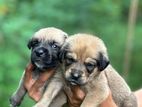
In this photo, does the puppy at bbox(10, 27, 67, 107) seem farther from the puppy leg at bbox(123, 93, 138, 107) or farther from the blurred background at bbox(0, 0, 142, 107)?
the blurred background at bbox(0, 0, 142, 107)

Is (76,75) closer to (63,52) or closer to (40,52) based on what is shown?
(63,52)

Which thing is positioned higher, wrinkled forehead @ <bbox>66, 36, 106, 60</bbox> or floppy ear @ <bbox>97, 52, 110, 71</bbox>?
wrinkled forehead @ <bbox>66, 36, 106, 60</bbox>

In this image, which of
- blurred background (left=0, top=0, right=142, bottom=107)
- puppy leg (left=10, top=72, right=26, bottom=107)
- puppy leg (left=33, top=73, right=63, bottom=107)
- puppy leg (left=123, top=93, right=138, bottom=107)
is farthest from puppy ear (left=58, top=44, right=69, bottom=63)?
blurred background (left=0, top=0, right=142, bottom=107)

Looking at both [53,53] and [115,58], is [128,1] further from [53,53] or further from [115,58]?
[53,53]

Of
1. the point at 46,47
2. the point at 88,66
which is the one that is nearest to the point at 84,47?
the point at 88,66

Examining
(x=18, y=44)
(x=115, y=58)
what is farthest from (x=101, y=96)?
(x=115, y=58)

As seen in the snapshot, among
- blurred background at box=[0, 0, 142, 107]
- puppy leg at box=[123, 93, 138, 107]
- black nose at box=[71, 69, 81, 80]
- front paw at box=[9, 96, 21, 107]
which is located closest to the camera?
black nose at box=[71, 69, 81, 80]

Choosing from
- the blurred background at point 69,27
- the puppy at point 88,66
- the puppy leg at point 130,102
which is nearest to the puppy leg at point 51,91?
the puppy at point 88,66

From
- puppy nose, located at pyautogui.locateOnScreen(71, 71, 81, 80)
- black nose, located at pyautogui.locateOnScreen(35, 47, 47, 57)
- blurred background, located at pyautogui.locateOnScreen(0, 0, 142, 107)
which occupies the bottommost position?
blurred background, located at pyautogui.locateOnScreen(0, 0, 142, 107)
